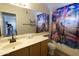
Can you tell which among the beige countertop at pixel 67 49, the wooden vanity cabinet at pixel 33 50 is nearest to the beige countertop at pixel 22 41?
the wooden vanity cabinet at pixel 33 50

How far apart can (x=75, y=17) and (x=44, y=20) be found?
1.68 ft

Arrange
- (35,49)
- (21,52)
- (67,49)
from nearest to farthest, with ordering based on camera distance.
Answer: (21,52)
(67,49)
(35,49)

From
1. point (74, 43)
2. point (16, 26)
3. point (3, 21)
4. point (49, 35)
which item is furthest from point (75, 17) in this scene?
point (3, 21)

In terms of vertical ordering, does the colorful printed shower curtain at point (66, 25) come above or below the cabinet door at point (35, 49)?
above

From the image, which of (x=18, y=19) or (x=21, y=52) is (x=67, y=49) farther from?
(x=18, y=19)

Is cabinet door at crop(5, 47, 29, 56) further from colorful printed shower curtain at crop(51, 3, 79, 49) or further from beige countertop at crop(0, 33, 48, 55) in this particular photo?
colorful printed shower curtain at crop(51, 3, 79, 49)

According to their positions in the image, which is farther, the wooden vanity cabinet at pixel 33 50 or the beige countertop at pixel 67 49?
the beige countertop at pixel 67 49

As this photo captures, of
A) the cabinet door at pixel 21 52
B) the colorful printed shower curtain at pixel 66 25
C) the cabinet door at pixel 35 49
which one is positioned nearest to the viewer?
the cabinet door at pixel 21 52

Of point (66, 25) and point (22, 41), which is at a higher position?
point (66, 25)

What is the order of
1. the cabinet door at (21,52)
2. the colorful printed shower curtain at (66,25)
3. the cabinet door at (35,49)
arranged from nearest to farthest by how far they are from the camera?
the cabinet door at (21,52) < the colorful printed shower curtain at (66,25) < the cabinet door at (35,49)

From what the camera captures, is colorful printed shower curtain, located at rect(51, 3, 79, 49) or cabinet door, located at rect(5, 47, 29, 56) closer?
cabinet door, located at rect(5, 47, 29, 56)

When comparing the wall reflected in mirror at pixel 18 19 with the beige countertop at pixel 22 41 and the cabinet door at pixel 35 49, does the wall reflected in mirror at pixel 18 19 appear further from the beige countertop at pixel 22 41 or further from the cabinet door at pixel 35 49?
the cabinet door at pixel 35 49

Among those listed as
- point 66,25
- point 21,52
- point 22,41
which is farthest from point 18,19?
point 66,25

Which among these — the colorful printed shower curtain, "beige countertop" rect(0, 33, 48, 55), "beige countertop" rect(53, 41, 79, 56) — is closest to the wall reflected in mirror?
"beige countertop" rect(0, 33, 48, 55)
